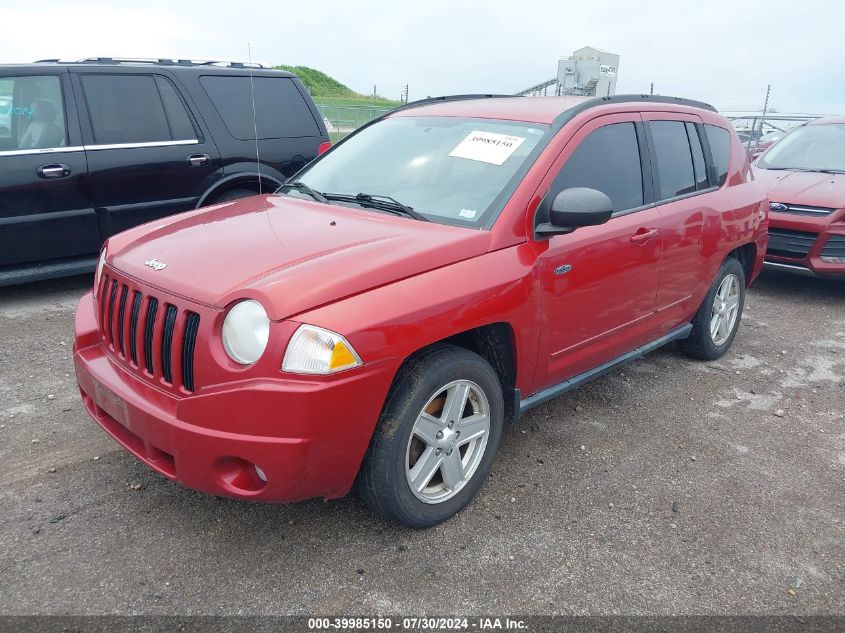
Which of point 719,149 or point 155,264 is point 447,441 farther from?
point 719,149

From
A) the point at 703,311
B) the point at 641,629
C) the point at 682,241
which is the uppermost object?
the point at 682,241

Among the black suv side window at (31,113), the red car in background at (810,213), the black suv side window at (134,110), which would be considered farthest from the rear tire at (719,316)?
the black suv side window at (31,113)

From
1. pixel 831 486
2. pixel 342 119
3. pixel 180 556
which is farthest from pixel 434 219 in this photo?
pixel 342 119

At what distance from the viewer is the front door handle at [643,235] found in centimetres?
364

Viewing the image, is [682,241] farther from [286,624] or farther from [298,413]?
[286,624]

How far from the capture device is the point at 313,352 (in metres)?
2.31

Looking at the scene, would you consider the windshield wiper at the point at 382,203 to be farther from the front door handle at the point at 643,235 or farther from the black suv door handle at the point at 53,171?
the black suv door handle at the point at 53,171

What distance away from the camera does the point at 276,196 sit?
12.4 feet

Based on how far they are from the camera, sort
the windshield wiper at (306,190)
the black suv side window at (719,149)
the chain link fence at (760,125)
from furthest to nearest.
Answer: the chain link fence at (760,125) < the black suv side window at (719,149) < the windshield wiper at (306,190)

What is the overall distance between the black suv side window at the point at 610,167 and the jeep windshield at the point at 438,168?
0.70ft

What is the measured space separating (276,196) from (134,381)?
1487mm

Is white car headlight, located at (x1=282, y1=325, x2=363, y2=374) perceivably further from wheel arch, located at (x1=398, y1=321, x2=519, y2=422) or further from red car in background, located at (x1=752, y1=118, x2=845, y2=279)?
red car in background, located at (x1=752, y1=118, x2=845, y2=279)

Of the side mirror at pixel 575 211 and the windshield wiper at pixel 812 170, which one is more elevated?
the windshield wiper at pixel 812 170

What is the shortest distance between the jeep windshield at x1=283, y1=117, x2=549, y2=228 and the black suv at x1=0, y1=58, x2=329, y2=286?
174 centimetres
